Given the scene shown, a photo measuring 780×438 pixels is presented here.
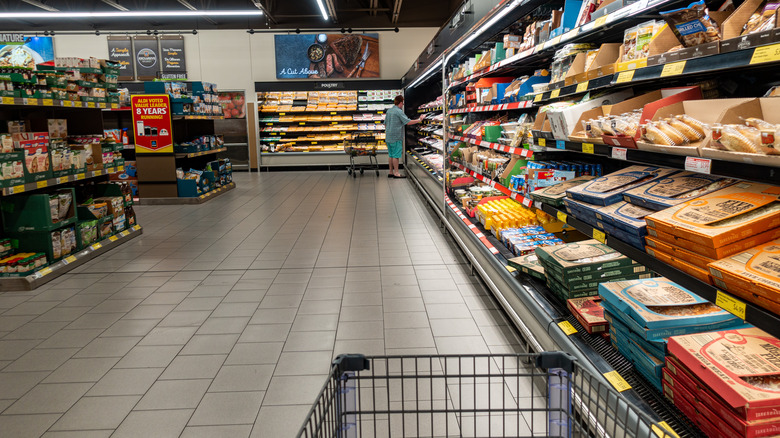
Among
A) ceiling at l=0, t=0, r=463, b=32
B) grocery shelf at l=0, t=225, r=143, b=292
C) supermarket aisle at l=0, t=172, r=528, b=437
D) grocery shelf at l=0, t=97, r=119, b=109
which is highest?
ceiling at l=0, t=0, r=463, b=32

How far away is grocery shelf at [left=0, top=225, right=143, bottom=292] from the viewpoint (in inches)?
175

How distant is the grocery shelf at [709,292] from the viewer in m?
1.28

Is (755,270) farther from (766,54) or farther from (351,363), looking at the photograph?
(351,363)

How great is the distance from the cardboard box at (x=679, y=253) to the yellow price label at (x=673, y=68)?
58cm

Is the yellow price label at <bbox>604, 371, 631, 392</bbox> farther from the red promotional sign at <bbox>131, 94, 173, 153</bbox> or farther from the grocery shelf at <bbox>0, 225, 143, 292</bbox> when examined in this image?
the red promotional sign at <bbox>131, 94, 173, 153</bbox>

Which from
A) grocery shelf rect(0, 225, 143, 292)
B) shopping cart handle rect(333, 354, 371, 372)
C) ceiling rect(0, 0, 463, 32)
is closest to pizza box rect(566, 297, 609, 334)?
shopping cart handle rect(333, 354, 371, 372)

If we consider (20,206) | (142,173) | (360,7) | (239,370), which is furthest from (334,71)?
(239,370)

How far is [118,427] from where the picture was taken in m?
2.40

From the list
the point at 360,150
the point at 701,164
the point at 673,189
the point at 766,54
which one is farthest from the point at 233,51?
the point at 766,54

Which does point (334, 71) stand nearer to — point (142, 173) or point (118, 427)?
point (142, 173)

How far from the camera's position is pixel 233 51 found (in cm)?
1491

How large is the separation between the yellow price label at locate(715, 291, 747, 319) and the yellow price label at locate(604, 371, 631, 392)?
0.57 meters

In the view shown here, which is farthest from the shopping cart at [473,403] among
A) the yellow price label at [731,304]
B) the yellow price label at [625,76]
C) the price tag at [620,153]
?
the yellow price label at [625,76]

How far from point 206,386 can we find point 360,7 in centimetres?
1404
